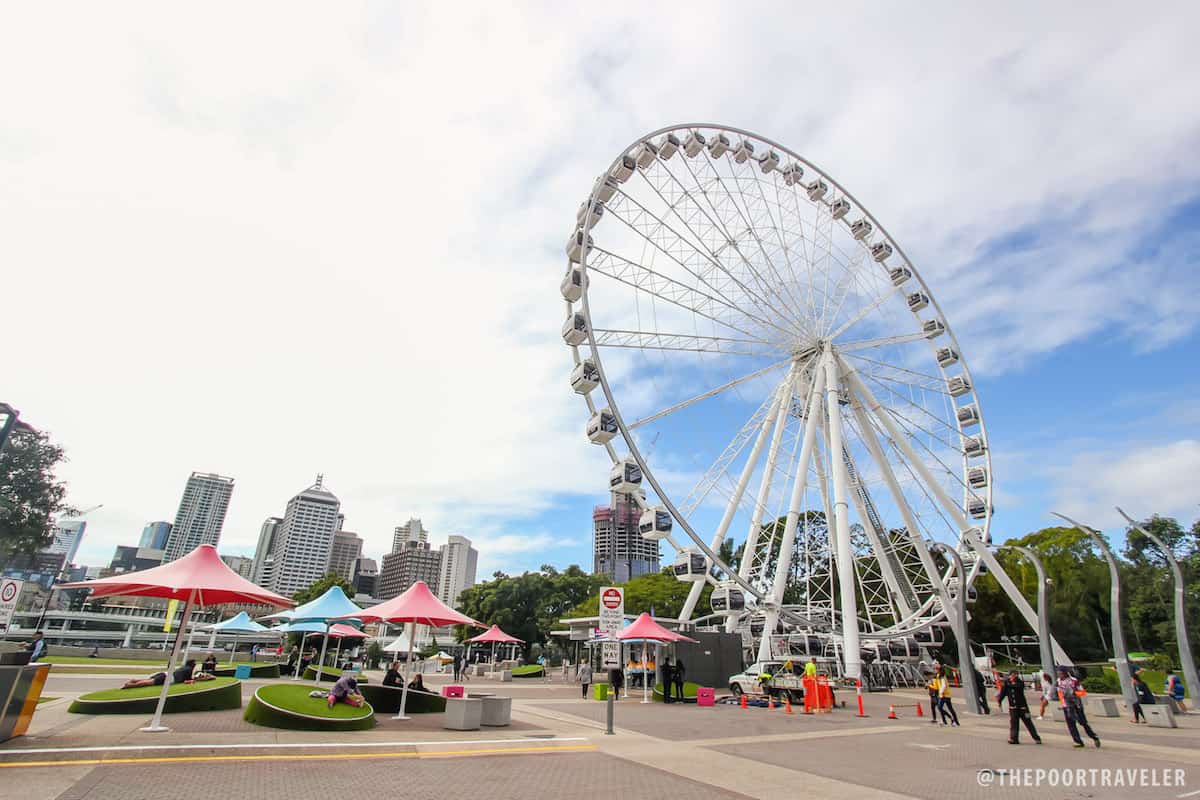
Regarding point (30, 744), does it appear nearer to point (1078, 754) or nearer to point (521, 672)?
point (1078, 754)

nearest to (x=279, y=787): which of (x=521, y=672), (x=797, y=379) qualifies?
(x=797, y=379)

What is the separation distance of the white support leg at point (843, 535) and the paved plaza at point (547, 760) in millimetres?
12056

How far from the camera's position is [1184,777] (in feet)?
31.2

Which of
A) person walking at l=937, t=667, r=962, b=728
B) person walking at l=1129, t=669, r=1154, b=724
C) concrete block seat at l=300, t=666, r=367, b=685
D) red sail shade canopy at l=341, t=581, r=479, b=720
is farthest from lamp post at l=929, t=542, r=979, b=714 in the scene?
concrete block seat at l=300, t=666, r=367, b=685

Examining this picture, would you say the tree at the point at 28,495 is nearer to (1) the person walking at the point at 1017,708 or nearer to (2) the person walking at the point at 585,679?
(2) the person walking at the point at 585,679

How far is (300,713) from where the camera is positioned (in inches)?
464

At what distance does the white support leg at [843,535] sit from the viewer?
27.6 meters

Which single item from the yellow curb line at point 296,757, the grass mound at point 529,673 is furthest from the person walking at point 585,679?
the yellow curb line at point 296,757

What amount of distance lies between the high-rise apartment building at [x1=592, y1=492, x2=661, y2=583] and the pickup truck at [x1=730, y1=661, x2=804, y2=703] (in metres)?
144

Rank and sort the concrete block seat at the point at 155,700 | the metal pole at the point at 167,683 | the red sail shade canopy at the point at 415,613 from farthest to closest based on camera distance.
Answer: the red sail shade canopy at the point at 415,613
the concrete block seat at the point at 155,700
the metal pole at the point at 167,683

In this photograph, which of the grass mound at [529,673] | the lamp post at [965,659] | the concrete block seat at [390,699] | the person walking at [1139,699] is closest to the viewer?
the concrete block seat at [390,699]

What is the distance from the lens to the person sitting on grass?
1280 cm

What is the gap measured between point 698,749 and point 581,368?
1651 cm

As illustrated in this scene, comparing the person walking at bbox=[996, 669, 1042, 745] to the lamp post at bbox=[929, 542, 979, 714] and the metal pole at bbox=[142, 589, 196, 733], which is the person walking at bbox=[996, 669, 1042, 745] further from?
the metal pole at bbox=[142, 589, 196, 733]
